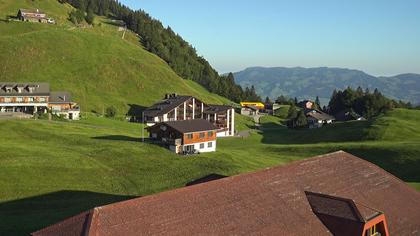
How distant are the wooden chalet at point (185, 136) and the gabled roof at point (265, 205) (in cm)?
4511

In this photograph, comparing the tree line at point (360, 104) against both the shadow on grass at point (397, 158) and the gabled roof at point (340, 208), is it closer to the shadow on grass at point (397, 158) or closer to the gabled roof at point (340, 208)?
the shadow on grass at point (397, 158)

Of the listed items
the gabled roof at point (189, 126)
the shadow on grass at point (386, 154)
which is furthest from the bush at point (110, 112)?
the shadow on grass at point (386, 154)

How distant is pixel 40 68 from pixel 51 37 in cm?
2461

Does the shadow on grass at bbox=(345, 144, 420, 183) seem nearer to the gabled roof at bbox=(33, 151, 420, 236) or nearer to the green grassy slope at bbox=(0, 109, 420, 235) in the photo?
the green grassy slope at bbox=(0, 109, 420, 235)

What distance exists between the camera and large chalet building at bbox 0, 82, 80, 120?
114938mm

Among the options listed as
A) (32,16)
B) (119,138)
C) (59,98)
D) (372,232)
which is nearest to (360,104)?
(59,98)

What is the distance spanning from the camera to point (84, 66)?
154625 mm

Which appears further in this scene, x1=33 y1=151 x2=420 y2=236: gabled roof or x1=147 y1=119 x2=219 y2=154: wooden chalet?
x1=147 y1=119 x2=219 y2=154: wooden chalet

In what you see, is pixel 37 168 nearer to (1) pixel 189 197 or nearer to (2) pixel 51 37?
(1) pixel 189 197

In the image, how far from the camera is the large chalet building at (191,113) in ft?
399

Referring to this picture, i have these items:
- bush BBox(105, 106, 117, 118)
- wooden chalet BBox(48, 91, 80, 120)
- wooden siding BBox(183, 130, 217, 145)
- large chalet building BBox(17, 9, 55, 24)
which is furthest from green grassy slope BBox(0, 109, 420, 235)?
large chalet building BBox(17, 9, 55, 24)

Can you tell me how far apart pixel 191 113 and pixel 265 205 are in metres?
99.1

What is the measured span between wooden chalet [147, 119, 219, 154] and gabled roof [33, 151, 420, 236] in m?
45.1

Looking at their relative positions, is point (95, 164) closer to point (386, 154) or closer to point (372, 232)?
point (372, 232)
